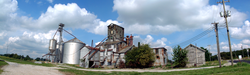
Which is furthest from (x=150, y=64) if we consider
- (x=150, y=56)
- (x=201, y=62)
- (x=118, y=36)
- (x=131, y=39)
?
(x=118, y=36)

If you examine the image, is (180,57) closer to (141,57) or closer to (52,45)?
(141,57)

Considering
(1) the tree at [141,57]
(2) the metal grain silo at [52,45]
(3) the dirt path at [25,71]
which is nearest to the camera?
(3) the dirt path at [25,71]

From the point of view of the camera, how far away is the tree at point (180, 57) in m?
30.8

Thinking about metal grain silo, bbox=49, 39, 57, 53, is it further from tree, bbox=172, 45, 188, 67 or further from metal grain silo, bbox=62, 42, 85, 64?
tree, bbox=172, 45, 188, 67

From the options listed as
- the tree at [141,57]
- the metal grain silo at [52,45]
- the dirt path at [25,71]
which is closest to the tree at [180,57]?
the tree at [141,57]

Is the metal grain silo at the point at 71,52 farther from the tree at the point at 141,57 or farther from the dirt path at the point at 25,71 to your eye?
the dirt path at the point at 25,71

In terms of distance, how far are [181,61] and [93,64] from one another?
85.0 ft

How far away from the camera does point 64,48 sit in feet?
181

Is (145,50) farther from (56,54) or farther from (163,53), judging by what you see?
(56,54)

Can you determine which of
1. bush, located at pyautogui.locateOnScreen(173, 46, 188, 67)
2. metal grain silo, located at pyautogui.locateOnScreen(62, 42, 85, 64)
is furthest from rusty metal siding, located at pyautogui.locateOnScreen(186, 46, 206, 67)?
metal grain silo, located at pyautogui.locateOnScreen(62, 42, 85, 64)

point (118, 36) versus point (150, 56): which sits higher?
point (118, 36)

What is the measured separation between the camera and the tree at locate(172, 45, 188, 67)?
30.8 metres

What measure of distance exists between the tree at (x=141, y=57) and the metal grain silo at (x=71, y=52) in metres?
23.3

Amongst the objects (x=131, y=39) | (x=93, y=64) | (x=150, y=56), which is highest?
(x=131, y=39)
